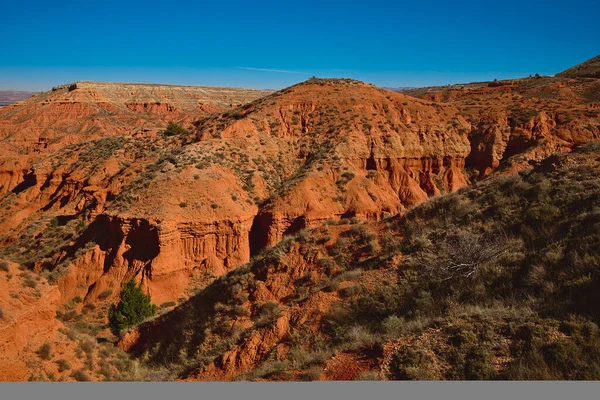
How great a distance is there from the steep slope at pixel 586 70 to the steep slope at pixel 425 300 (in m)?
77.3

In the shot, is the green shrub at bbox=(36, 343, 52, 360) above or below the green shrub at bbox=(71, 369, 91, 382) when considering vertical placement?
above

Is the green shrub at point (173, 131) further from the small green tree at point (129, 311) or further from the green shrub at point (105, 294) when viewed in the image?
the small green tree at point (129, 311)

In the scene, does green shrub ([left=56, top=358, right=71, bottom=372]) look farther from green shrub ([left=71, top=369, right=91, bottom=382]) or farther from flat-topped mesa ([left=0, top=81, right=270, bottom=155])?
flat-topped mesa ([left=0, top=81, right=270, bottom=155])

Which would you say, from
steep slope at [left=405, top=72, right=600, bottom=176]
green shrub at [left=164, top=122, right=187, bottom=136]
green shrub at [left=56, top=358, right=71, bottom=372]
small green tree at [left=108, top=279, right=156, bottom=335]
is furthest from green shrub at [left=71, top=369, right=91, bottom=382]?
steep slope at [left=405, top=72, right=600, bottom=176]

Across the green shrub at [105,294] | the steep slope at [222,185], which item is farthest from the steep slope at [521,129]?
the green shrub at [105,294]

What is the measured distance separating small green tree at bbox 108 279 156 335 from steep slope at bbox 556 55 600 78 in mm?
85715

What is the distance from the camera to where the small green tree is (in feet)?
63.2

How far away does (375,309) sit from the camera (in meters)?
10.7

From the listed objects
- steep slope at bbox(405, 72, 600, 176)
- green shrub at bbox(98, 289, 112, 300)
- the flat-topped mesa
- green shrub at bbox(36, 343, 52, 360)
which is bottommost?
green shrub at bbox(98, 289, 112, 300)

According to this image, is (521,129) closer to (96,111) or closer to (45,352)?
(45,352)

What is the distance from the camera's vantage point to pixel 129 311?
64.1ft

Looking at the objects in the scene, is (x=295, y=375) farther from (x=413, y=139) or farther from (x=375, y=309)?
(x=413, y=139)

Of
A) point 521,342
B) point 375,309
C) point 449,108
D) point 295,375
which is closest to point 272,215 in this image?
point 375,309

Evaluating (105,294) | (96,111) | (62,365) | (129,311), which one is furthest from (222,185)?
(96,111)
